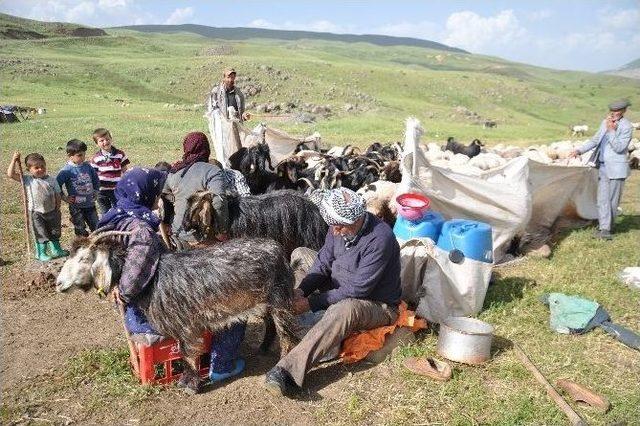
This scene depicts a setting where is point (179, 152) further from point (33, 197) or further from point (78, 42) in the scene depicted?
point (78, 42)

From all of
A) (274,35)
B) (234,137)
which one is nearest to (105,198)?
(234,137)

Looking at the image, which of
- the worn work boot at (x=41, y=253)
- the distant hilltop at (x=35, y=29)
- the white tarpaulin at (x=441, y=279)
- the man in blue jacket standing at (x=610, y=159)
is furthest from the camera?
the distant hilltop at (x=35, y=29)

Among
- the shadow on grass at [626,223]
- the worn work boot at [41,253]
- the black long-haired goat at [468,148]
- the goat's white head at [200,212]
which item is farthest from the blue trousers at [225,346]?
the black long-haired goat at [468,148]

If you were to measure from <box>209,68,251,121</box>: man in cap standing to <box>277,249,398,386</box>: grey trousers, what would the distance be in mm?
5682

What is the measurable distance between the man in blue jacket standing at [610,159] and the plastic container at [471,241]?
3.29 meters

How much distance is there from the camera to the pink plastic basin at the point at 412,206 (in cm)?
549

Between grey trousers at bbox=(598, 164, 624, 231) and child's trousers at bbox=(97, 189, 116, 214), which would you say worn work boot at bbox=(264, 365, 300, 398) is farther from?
grey trousers at bbox=(598, 164, 624, 231)

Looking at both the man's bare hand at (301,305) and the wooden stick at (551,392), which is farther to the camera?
the man's bare hand at (301,305)

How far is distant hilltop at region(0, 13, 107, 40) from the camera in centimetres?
6038

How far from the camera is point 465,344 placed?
13.9 ft

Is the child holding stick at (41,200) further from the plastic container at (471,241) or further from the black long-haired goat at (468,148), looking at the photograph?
→ the black long-haired goat at (468,148)

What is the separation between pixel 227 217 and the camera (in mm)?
5180

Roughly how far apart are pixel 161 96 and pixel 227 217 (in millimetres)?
35172

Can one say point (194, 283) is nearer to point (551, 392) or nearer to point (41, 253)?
point (551, 392)
